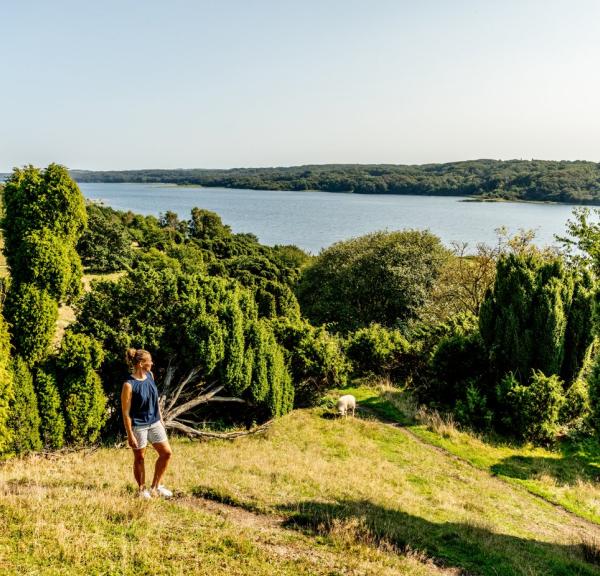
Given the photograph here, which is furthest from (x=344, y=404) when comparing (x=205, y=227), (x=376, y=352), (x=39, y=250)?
(x=205, y=227)

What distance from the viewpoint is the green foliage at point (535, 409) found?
15070mm

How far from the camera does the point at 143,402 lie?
7.00 metres

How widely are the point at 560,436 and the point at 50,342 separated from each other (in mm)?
15808

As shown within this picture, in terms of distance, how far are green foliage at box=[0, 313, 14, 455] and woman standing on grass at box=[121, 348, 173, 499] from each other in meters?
2.94

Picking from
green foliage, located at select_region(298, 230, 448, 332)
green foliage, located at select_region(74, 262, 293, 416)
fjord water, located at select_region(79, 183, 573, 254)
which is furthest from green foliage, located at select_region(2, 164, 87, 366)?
fjord water, located at select_region(79, 183, 573, 254)

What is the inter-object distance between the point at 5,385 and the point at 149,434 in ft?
11.8

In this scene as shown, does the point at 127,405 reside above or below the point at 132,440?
above

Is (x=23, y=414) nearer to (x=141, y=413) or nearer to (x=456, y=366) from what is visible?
(x=141, y=413)

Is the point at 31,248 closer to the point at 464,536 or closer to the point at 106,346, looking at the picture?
the point at 106,346

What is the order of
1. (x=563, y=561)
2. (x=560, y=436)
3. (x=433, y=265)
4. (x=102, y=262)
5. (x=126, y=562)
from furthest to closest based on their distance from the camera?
(x=102, y=262)
(x=433, y=265)
(x=560, y=436)
(x=563, y=561)
(x=126, y=562)

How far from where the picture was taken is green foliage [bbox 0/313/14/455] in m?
8.34

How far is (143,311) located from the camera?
12.8 meters

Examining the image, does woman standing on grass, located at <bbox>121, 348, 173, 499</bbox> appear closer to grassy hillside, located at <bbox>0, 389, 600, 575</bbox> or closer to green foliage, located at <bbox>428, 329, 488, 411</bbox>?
grassy hillside, located at <bbox>0, 389, 600, 575</bbox>

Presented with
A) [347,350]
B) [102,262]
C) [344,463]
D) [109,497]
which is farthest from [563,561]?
[102,262]
